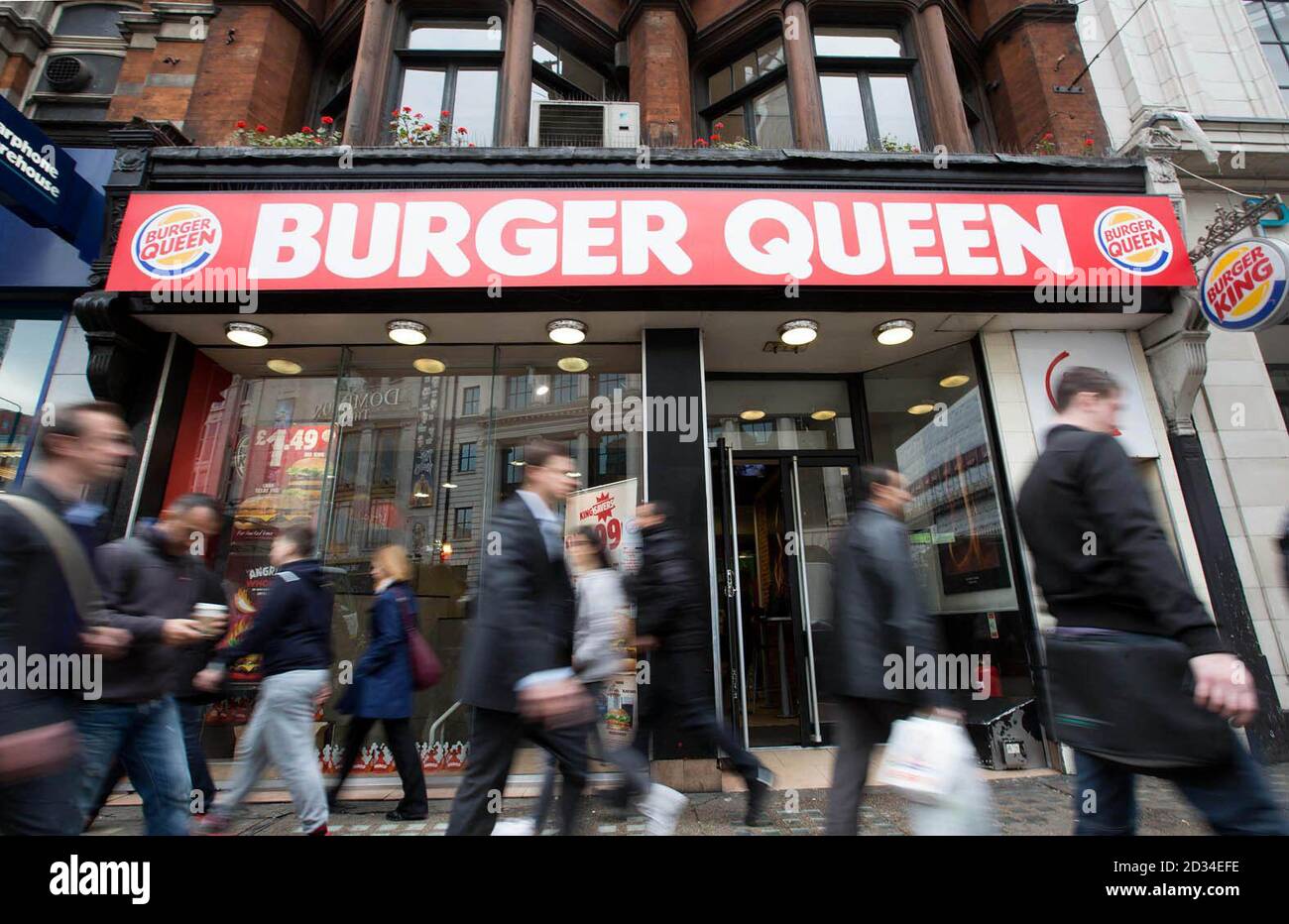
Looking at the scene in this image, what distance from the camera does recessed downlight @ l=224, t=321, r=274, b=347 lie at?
6.35 metres

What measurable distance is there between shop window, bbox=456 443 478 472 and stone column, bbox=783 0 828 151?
5.77 meters

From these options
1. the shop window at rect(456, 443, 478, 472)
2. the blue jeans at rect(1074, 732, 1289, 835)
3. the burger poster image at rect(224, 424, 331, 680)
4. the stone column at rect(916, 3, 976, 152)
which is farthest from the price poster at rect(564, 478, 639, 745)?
the stone column at rect(916, 3, 976, 152)

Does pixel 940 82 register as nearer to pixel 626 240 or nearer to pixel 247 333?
pixel 626 240

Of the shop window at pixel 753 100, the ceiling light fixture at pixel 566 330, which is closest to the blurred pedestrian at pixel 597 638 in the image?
the ceiling light fixture at pixel 566 330

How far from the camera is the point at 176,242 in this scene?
5.91 metres

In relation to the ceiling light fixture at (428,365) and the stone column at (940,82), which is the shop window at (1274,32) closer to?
the stone column at (940,82)

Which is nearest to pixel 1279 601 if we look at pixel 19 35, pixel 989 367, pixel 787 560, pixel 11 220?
pixel 989 367

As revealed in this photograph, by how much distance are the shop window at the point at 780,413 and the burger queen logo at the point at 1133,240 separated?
10.4 feet

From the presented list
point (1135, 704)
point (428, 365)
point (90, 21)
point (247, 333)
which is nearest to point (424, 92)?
point (428, 365)

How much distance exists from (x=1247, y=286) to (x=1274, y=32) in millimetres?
6489

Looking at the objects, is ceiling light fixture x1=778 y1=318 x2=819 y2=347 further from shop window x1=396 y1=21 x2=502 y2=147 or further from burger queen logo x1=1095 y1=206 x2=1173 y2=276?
shop window x1=396 y1=21 x2=502 y2=147

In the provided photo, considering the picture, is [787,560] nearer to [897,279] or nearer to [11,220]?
[897,279]

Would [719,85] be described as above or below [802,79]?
above

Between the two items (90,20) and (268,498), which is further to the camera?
(90,20)
